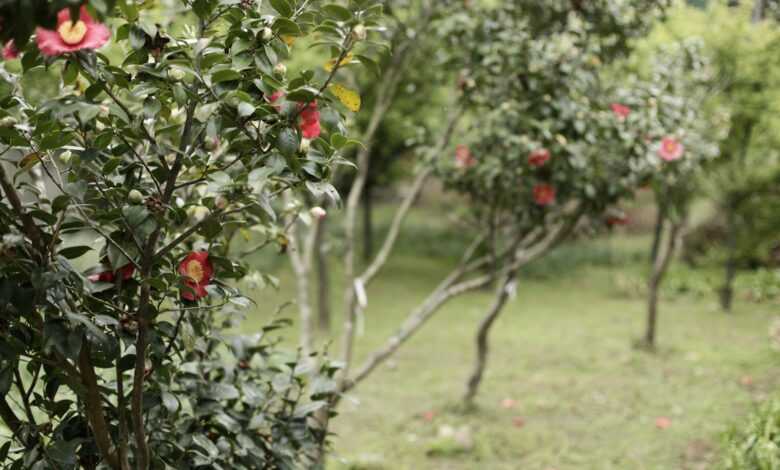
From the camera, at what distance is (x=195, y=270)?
5.28ft

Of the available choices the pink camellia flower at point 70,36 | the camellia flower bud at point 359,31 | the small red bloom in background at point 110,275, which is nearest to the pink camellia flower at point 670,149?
the camellia flower bud at point 359,31

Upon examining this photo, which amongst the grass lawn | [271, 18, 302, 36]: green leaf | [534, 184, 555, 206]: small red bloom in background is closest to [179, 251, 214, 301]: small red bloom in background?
[271, 18, 302, 36]: green leaf

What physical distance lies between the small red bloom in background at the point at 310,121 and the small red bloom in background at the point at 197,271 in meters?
0.34

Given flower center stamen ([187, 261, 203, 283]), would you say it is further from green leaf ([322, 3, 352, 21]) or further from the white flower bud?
green leaf ([322, 3, 352, 21])

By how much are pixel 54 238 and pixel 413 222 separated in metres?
15.5

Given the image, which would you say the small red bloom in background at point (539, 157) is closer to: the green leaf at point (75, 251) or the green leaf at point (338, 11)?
the green leaf at point (338, 11)

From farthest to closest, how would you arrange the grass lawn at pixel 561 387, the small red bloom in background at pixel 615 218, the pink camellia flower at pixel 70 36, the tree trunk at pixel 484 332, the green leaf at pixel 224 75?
1. the tree trunk at pixel 484 332
2. the grass lawn at pixel 561 387
3. the small red bloom in background at pixel 615 218
4. the green leaf at pixel 224 75
5. the pink camellia flower at pixel 70 36

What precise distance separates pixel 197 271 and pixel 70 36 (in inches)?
22.3

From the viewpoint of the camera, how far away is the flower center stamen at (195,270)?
161 cm

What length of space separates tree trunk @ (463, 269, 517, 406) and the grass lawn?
0.16 m

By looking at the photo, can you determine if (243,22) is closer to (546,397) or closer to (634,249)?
(546,397)

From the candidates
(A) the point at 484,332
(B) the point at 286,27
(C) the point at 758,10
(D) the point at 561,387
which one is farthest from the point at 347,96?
(C) the point at 758,10

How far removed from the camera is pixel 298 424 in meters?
2.26

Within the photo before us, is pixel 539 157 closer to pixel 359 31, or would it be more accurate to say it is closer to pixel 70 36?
pixel 359 31
